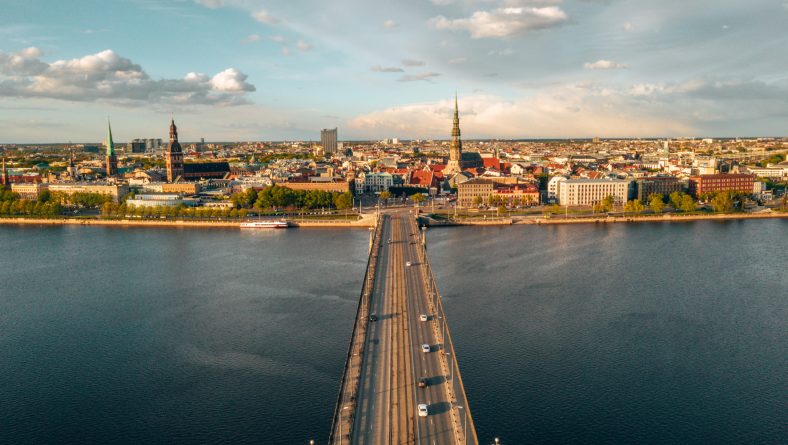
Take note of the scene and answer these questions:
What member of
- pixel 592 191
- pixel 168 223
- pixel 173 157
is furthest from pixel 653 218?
pixel 173 157

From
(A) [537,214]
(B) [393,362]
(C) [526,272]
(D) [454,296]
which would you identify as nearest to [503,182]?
(A) [537,214]

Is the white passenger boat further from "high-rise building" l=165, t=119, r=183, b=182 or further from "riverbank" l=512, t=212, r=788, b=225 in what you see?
"high-rise building" l=165, t=119, r=183, b=182

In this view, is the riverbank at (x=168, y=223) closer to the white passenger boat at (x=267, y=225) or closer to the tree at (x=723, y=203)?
the white passenger boat at (x=267, y=225)

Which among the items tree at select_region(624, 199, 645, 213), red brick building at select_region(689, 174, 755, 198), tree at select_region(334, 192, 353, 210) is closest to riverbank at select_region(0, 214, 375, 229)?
tree at select_region(334, 192, 353, 210)

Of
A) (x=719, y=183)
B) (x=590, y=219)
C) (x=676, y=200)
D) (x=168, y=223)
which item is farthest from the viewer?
(x=719, y=183)

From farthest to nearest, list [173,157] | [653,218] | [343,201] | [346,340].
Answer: [173,157] → [343,201] → [653,218] → [346,340]

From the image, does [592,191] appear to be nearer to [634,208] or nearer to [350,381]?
[634,208]

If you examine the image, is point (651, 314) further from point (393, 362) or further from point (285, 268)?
point (285, 268)
